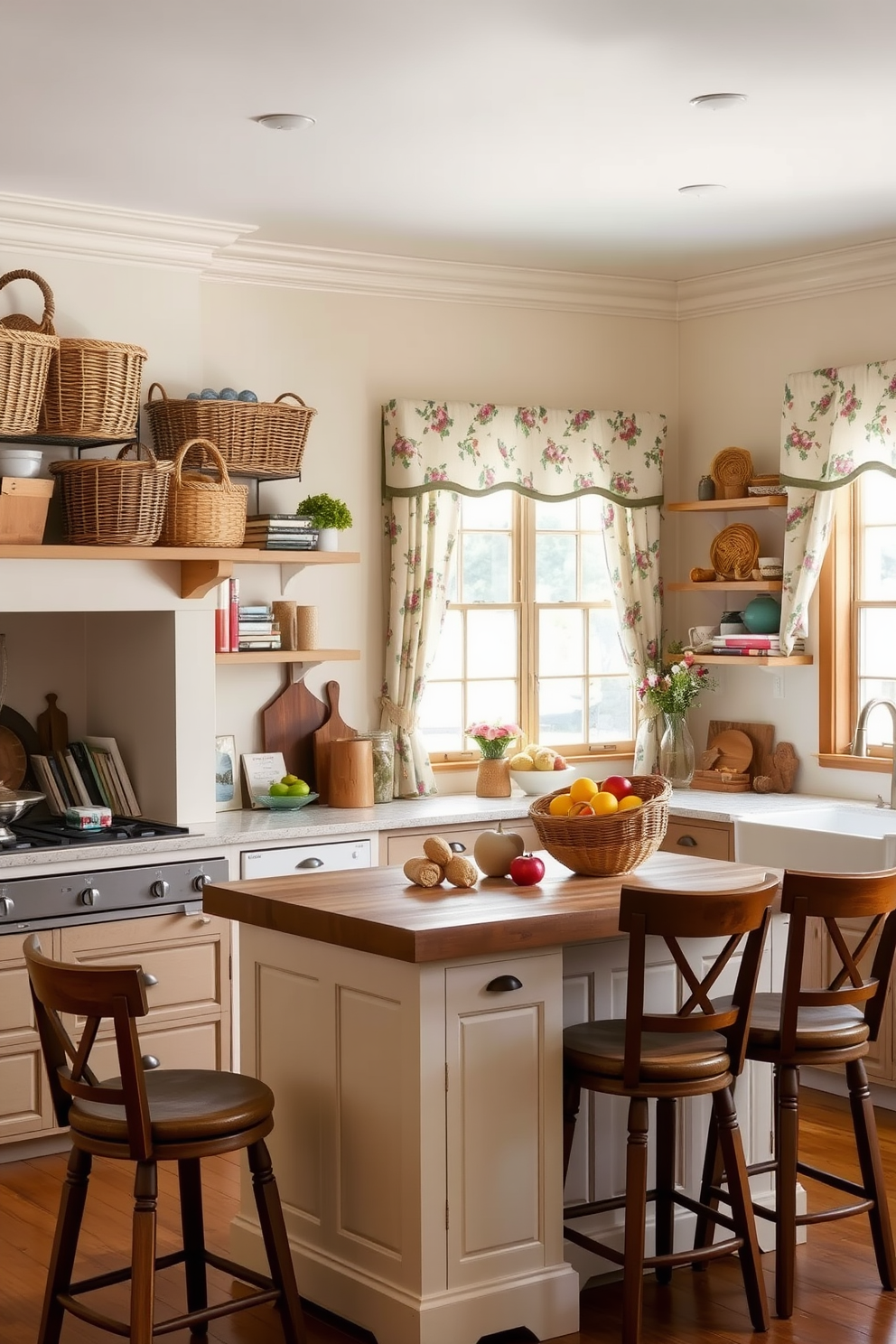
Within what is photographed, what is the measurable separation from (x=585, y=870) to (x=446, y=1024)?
68cm

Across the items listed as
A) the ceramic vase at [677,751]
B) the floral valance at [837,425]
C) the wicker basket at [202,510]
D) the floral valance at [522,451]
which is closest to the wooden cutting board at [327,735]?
the floral valance at [522,451]

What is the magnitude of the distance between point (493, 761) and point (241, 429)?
64.0 inches

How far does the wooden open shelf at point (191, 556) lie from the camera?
185 inches

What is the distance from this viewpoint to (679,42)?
3.60 meters

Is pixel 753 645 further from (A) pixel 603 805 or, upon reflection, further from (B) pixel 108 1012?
(B) pixel 108 1012

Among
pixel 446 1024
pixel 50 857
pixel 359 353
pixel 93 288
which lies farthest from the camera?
pixel 359 353

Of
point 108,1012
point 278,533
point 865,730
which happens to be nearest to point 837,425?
point 865,730

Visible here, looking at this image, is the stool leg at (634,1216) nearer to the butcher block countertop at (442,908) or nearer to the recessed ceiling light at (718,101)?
the butcher block countertop at (442,908)

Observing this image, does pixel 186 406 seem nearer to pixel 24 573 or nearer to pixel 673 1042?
pixel 24 573

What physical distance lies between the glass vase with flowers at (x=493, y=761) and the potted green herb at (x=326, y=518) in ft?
3.13

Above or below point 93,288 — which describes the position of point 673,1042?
below

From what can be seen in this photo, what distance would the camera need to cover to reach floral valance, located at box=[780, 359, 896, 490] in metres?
5.65

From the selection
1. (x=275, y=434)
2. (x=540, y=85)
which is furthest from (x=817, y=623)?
(x=540, y=85)

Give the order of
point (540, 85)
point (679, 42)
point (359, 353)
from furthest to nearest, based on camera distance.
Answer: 1. point (359, 353)
2. point (540, 85)
3. point (679, 42)
